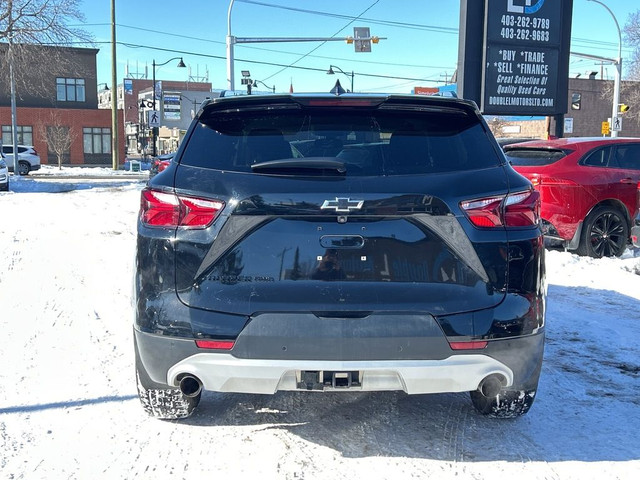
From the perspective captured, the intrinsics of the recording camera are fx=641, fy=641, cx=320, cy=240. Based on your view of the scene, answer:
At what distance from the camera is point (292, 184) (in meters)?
3.07

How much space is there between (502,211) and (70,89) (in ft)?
182

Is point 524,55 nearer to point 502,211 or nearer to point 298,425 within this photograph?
point 502,211

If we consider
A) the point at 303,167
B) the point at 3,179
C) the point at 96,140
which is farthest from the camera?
the point at 96,140

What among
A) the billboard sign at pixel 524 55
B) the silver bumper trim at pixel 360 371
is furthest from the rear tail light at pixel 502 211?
the billboard sign at pixel 524 55

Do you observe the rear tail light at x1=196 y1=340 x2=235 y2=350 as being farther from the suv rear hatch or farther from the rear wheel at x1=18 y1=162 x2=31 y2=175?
the rear wheel at x1=18 y1=162 x2=31 y2=175

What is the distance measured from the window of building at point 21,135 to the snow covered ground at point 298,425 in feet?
163

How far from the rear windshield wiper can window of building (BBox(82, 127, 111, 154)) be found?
53.4 m

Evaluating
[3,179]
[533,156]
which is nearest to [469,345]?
[533,156]

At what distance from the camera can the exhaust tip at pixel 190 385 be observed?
127 inches

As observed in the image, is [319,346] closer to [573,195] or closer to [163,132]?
[573,195]

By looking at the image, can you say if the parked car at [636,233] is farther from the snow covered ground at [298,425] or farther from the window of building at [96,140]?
the window of building at [96,140]

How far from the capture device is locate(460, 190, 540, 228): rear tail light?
10.1ft

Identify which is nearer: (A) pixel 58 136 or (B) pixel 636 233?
(B) pixel 636 233

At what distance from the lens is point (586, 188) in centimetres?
905
